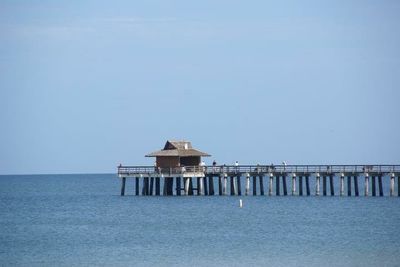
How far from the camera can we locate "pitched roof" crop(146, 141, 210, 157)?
78438 millimetres

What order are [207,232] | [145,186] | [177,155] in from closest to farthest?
[207,232], [177,155], [145,186]

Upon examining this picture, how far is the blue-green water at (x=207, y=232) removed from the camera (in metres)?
45.1

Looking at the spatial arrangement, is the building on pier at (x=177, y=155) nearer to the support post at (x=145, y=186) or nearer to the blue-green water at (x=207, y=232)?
the blue-green water at (x=207, y=232)

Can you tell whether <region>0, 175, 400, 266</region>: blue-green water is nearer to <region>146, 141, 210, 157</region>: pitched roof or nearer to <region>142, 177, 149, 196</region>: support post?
<region>142, 177, 149, 196</region>: support post

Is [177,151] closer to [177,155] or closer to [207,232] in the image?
[177,155]

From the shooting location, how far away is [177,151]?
3098 inches

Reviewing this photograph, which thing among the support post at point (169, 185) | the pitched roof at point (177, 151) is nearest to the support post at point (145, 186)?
the support post at point (169, 185)

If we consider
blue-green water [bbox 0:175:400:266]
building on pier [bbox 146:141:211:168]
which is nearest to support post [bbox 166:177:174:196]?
blue-green water [bbox 0:175:400:266]

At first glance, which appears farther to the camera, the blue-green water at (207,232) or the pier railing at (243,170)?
the pier railing at (243,170)

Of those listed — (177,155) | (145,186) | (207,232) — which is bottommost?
(207,232)

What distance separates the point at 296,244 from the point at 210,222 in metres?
12.2

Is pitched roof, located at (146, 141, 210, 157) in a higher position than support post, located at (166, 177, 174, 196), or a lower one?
higher

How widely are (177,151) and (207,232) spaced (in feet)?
76.0

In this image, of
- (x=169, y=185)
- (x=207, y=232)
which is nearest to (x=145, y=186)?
(x=169, y=185)
